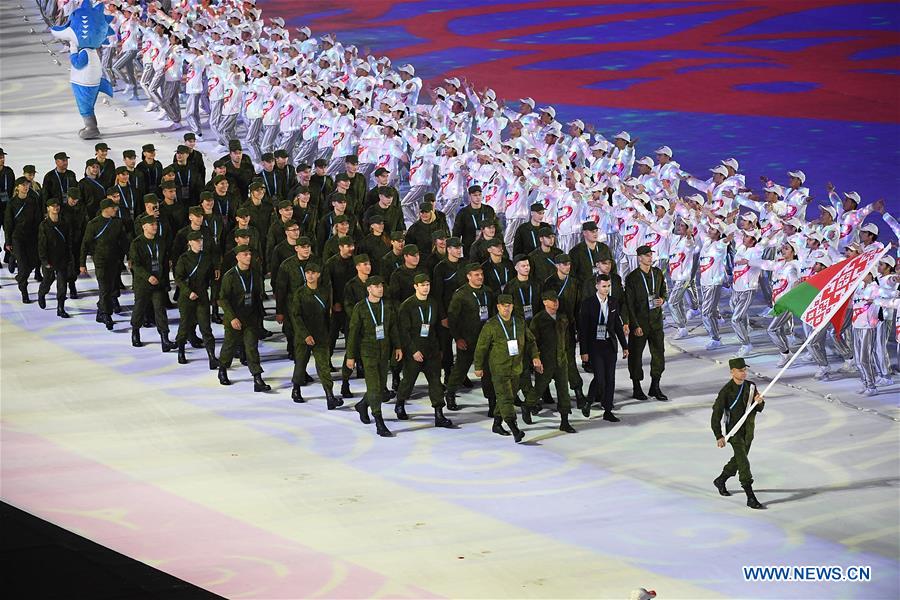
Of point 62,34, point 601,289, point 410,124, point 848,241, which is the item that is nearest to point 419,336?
point 601,289

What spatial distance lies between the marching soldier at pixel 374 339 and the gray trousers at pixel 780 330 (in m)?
3.98

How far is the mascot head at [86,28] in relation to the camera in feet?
74.4

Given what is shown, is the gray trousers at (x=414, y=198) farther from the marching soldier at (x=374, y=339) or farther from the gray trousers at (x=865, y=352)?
the gray trousers at (x=865, y=352)

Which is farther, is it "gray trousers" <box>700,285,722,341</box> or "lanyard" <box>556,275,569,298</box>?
"gray trousers" <box>700,285,722,341</box>

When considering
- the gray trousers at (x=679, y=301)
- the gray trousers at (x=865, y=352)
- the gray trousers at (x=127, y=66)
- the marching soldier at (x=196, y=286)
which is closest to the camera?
the gray trousers at (x=865, y=352)

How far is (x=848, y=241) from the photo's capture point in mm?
17047

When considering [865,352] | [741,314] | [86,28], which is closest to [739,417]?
[865,352]

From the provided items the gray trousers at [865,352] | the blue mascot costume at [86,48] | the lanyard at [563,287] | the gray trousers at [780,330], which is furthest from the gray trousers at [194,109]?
the gray trousers at [865,352]

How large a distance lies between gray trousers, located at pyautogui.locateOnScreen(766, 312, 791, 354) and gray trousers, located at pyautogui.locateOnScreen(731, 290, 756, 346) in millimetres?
281

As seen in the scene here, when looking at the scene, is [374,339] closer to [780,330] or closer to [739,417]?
[739,417]

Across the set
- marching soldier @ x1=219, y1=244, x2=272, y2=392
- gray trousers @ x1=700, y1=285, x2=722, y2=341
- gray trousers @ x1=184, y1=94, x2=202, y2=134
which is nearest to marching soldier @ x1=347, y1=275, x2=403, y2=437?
marching soldier @ x1=219, y1=244, x2=272, y2=392

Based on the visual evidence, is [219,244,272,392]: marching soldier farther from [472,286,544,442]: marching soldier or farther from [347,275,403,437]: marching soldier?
[472,286,544,442]: marching soldier

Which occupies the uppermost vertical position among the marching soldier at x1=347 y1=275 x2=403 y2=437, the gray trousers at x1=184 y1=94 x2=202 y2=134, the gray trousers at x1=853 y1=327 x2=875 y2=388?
the gray trousers at x1=184 y1=94 x2=202 y2=134

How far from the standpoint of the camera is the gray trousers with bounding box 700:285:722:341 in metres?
16.5
